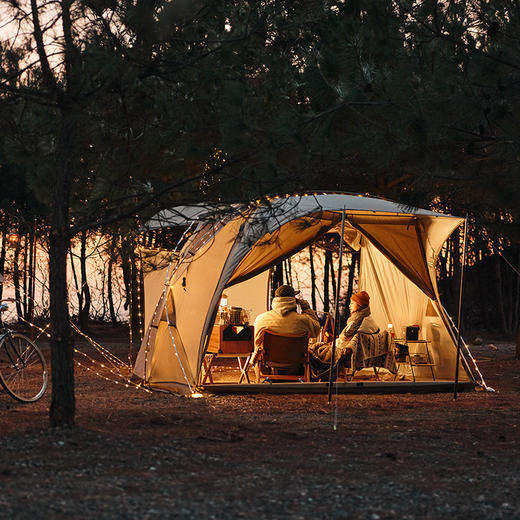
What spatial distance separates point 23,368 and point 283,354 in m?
2.74

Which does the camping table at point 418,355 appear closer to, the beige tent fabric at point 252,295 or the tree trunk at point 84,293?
the beige tent fabric at point 252,295

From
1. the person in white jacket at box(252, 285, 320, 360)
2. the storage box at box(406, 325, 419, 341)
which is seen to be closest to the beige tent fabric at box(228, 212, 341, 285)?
the person in white jacket at box(252, 285, 320, 360)

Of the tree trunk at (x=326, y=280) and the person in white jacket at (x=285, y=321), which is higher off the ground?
the tree trunk at (x=326, y=280)

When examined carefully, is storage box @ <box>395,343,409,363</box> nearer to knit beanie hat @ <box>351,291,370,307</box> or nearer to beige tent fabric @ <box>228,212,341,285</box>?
knit beanie hat @ <box>351,291,370,307</box>

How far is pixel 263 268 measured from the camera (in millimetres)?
9758

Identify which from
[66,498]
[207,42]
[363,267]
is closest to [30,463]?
[66,498]

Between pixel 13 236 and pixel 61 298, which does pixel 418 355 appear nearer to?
pixel 61 298

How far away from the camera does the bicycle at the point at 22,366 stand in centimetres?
780

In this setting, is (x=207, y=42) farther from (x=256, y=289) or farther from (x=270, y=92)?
(x=256, y=289)

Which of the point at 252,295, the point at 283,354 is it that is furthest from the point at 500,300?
the point at 283,354

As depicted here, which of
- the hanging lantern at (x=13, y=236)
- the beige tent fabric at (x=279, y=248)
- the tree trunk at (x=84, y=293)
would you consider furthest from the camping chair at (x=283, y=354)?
the tree trunk at (x=84, y=293)

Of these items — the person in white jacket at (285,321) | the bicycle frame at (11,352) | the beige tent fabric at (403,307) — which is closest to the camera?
the bicycle frame at (11,352)

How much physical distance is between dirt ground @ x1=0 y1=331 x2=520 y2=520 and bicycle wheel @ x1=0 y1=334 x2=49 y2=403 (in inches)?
6.9

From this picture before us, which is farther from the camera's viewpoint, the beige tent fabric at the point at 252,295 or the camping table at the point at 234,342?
the beige tent fabric at the point at 252,295
